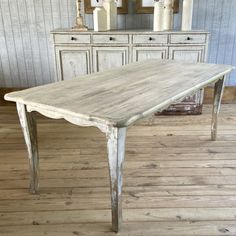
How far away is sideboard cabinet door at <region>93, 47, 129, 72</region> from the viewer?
3.09m

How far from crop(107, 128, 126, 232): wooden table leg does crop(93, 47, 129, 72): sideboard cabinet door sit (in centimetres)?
191

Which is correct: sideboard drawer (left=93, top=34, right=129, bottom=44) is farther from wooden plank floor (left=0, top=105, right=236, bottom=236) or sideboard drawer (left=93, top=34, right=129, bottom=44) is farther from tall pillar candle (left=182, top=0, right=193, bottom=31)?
wooden plank floor (left=0, top=105, right=236, bottom=236)

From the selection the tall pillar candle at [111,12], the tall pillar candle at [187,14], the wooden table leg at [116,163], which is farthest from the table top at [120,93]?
the tall pillar candle at [111,12]

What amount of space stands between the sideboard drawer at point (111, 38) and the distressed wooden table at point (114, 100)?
3.25 feet

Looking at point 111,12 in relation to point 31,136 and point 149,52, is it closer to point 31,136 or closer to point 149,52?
point 149,52

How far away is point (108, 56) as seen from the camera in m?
3.12

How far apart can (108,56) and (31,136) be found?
164cm

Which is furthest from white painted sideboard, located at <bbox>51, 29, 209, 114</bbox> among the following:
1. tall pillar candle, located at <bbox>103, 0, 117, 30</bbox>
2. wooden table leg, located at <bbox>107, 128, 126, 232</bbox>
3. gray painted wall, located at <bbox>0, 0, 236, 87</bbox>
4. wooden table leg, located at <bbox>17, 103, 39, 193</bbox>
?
wooden table leg, located at <bbox>107, 128, 126, 232</bbox>

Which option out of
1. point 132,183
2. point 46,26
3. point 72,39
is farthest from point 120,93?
point 46,26

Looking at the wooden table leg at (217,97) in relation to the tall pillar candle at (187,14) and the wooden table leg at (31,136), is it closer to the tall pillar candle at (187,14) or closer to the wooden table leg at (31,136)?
the tall pillar candle at (187,14)

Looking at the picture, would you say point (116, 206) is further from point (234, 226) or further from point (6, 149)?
point (6, 149)

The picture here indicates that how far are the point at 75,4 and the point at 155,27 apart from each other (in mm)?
1000

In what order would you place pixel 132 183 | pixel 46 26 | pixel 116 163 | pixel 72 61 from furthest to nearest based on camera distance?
1. pixel 46 26
2. pixel 72 61
3. pixel 132 183
4. pixel 116 163

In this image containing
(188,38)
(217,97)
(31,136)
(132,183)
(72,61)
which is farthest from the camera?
(72,61)
